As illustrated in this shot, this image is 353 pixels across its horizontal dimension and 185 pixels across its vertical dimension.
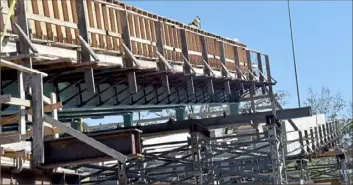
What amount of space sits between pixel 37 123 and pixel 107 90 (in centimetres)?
818

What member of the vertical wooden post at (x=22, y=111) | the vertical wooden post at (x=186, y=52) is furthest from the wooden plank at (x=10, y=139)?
the vertical wooden post at (x=186, y=52)

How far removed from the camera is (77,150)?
1113cm

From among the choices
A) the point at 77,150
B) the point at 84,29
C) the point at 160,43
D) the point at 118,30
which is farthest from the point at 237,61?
the point at 77,150

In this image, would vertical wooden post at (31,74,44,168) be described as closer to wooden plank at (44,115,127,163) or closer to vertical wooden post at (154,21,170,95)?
wooden plank at (44,115,127,163)

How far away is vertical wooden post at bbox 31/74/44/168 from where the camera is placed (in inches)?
429

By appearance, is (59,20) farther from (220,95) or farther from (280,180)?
(220,95)

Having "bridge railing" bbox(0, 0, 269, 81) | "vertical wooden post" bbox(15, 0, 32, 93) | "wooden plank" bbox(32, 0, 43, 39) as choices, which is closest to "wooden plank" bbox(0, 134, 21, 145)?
"vertical wooden post" bbox(15, 0, 32, 93)

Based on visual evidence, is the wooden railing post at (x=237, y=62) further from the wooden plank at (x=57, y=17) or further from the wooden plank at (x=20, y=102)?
the wooden plank at (x=20, y=102)

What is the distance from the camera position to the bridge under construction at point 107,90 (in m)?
11.1

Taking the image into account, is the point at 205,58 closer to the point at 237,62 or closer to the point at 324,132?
the point at 237,62

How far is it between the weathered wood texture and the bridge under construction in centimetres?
3

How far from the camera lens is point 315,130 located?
35.1 meters

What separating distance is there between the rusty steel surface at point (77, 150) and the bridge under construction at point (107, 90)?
0.02m

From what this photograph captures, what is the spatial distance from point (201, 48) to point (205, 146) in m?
5.99
